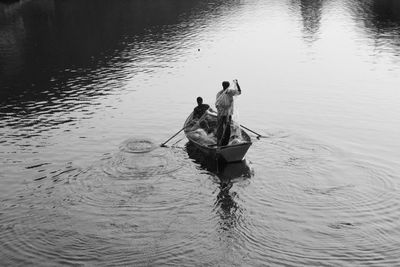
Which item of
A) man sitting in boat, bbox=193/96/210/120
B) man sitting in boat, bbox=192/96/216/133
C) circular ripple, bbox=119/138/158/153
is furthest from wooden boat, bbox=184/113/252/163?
man sitting in boat, bbox=193/96/210/120

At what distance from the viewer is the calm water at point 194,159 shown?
58.6 ft

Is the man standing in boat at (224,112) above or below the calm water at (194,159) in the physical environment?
above

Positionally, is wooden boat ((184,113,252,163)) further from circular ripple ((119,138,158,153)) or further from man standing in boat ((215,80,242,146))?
circular ripple ((119,138,158,153))

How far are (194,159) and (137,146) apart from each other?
3670 millimetres

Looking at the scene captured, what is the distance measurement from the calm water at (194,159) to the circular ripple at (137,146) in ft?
0.38

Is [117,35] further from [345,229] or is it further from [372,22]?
[345,229]

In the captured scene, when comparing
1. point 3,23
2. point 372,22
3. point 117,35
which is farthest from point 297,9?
point 3,23

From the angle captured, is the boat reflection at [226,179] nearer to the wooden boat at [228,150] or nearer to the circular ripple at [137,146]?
the wooden boat at [228,150]

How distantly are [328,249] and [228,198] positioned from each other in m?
5.59

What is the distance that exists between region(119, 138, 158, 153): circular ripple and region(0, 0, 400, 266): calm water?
117mm

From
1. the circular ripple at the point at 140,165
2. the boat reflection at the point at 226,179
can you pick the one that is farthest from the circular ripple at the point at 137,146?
the boat reflection at the point at 226,179

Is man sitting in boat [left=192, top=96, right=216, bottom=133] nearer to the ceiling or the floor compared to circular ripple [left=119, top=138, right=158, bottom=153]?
nearer to the ceiling

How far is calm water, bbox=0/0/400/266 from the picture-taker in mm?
17859

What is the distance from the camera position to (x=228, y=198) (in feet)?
71.1
